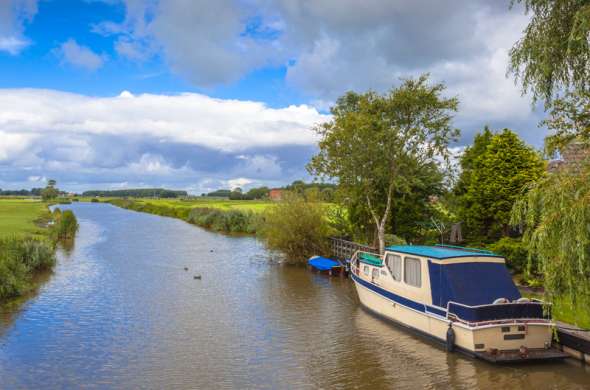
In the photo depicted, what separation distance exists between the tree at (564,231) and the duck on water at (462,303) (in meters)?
1.96

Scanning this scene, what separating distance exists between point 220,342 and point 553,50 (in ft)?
49.0

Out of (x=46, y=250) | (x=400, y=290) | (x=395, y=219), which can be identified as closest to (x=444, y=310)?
(x=400, y=290)

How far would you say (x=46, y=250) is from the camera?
33656 mm

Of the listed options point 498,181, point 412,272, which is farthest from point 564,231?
point 498,181

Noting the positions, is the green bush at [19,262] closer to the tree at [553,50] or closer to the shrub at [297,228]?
the shrub at [297,228]

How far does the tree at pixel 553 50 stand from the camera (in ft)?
40.5

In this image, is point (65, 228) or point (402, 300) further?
point (65, 228)

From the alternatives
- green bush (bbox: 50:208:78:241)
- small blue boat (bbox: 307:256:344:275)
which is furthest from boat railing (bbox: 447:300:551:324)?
green bush (bbox: 50:208:78:241)

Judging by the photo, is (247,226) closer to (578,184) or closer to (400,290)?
(400,290)

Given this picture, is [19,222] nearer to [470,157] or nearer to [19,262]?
[19,262]

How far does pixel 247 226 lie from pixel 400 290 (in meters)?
47.8

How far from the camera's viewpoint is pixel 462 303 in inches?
691

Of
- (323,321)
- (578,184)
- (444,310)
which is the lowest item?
(323,321)

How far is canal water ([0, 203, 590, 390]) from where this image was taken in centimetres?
1523
